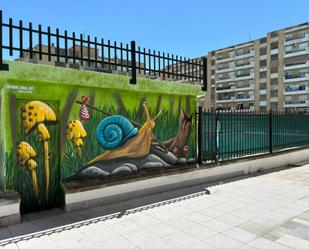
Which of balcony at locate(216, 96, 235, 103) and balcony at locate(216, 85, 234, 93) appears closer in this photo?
balcony at locate(216, 96, 235, 103)

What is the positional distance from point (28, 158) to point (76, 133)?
3.50ft

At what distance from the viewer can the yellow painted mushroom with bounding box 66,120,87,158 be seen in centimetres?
616

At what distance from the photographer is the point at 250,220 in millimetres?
5500

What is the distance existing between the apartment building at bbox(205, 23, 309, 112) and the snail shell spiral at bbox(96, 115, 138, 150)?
2050 inches

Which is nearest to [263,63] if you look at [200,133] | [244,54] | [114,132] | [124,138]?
[244,54]

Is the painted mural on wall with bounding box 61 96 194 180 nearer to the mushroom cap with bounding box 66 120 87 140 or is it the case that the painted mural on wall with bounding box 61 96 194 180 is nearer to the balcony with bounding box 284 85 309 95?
the mushroom cap with bounding box 66 120 87 140

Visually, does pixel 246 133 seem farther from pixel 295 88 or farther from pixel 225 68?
→ pixel 225 68

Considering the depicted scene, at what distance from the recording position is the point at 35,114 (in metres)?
5.81

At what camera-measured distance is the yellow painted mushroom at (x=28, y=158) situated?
5.67 meters

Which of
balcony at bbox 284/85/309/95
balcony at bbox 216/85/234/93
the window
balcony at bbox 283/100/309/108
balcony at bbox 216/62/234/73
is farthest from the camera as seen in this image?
balcony at bbox 216/62/234/73

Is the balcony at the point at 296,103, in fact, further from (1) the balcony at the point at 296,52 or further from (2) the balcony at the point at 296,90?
(1) the balcony at the point at 296,52

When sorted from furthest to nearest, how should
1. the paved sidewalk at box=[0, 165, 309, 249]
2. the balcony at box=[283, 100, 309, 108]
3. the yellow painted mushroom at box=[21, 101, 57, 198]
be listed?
the balcony at box=[283, 100, 309, 108]
the yellow painted mushroom at box=[21, 101, 57, 198]
the paved sidewalk at box=[0, 165, 309, 249]

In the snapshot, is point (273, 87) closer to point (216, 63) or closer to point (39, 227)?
point (216, 63)

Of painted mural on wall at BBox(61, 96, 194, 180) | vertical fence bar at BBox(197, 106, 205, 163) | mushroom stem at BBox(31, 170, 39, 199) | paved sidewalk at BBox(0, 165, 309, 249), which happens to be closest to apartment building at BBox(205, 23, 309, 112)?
vertical fence bar at BBox(197, 106, 205, 163)
